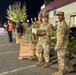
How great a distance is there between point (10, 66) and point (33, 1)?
6019 centimetres

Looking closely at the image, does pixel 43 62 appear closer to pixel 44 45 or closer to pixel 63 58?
pixel 44 45

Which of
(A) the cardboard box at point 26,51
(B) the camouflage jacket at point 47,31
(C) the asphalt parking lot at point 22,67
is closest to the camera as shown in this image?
(C) the asphalt parking lot at point 22,67

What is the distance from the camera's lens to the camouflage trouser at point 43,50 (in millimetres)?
8023

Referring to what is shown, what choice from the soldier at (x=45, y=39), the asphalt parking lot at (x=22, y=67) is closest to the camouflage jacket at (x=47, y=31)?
the soldier at (x=45, y=39)

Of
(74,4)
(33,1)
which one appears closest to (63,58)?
(74,4)

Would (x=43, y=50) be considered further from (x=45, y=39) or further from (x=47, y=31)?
(x=47, y=31)

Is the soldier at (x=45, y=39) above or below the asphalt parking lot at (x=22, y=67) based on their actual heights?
above

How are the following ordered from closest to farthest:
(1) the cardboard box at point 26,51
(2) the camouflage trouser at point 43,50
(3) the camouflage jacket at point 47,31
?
1. (3) the camouflage jacket at point 47,31
2. (2) the camouflage trouser at point 43,50
3. (1) the cardboard box at point 26,51

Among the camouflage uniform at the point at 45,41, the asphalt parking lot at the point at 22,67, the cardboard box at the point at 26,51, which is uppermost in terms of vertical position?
the camouflage uniform at the point at 45,41

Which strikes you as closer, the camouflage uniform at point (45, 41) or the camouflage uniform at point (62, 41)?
the camouflage uniform at point (62, 41)

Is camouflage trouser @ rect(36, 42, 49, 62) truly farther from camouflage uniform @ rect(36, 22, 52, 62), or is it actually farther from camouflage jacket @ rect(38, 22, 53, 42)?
camouflage jacket @ rect(38, 22, 53, 42)

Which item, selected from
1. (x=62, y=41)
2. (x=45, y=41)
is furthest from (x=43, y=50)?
(x=62, y=41)

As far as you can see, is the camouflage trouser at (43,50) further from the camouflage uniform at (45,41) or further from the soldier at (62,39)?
the soldier at (62,39)

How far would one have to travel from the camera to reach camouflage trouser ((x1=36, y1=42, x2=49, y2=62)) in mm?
8023
